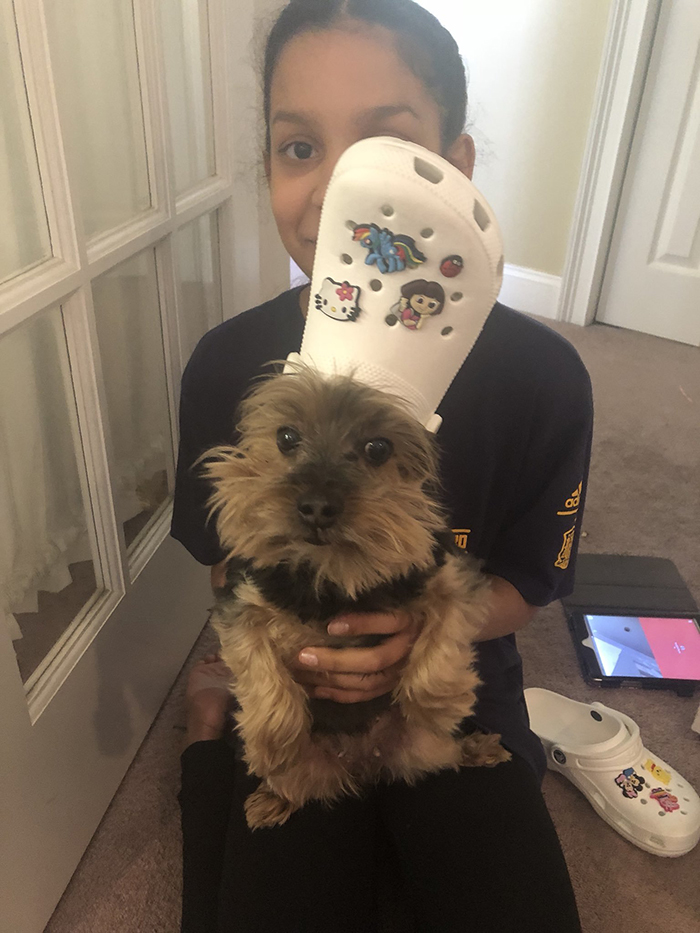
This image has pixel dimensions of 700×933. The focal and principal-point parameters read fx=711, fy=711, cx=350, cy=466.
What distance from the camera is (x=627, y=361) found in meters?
3.20

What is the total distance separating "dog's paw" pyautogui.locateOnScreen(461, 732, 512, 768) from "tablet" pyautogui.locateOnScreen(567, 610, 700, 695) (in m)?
0.67

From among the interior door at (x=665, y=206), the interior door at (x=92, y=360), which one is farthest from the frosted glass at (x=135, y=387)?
the interior door at (x=665, y=206)

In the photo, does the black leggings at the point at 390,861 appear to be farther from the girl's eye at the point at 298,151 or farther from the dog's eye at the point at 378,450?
the girl's eye at the point at 298,151

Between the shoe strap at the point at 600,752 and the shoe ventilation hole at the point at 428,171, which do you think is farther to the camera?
the shoe strap at the point at 600,752

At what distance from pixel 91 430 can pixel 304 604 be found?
1.82 ft

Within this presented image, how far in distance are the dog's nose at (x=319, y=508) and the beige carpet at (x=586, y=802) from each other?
24.7 inches

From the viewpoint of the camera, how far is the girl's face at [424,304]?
2.40 ft

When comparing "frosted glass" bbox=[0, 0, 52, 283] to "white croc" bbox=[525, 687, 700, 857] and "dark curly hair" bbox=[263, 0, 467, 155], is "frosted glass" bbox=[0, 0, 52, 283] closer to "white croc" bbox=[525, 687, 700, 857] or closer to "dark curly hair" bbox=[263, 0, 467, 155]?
"dark curly hair" bbox=[263, 0, 467, 155]

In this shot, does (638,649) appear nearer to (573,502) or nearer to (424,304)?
(573,502)

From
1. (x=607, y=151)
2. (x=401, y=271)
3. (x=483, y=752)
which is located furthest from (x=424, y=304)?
(x=607, y=151)

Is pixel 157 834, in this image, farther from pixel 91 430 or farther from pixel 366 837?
pixel 91 430

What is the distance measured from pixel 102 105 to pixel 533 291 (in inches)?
110

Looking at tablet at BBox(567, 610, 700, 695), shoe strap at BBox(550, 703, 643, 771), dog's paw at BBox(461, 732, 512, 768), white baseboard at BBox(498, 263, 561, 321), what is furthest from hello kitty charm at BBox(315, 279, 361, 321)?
white baseboard at BBox(498, 263, 561, 321)

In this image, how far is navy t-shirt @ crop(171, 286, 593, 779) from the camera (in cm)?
106
